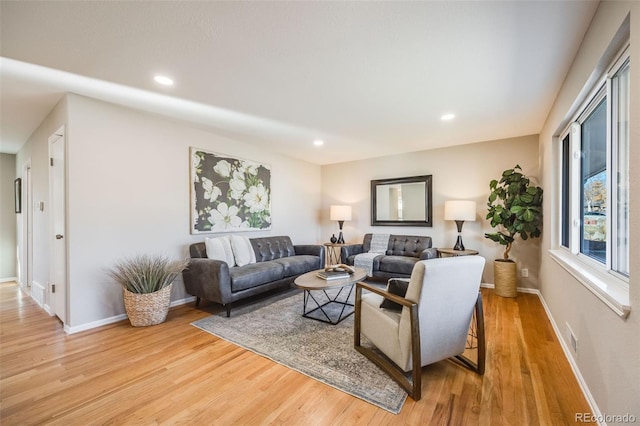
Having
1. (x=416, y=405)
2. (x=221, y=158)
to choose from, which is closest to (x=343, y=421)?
(x=416, y=405)

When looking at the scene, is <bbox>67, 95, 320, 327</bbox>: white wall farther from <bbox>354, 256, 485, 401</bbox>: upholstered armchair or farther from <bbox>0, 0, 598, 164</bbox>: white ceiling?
<bbox>354, 256, 485, 401</bbox>: upholstered armchair

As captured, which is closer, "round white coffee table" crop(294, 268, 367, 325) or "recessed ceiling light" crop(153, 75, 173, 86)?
"recessed ceiling light" crop(153, 75, 173, 86)

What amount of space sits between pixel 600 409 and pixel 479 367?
598 millimetres

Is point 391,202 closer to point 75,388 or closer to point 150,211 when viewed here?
point 150,211

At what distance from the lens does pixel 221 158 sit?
4109 mm

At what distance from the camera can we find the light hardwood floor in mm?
1561

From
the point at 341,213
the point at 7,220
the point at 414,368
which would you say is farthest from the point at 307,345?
the point at 7,220

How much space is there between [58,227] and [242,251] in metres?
1.99

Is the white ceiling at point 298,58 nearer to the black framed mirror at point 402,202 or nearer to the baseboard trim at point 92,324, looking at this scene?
the black framed mirror at point 402,202

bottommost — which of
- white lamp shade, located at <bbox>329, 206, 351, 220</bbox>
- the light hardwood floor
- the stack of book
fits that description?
the light hardwood floor

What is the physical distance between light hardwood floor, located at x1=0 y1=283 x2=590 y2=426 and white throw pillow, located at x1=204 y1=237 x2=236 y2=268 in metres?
1.04

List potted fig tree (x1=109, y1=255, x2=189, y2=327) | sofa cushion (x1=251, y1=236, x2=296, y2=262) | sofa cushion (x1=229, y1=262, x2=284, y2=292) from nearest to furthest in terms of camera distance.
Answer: potted fig tree (x1=109, y1=255, x2=189, y2=327) → sofa cushion (x1=229, y1=262, x2=284, y2=292) → sofa cushion (x1=251, y1=236, x2=296, y2=262)

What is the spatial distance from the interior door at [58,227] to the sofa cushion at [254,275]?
65.0 inches

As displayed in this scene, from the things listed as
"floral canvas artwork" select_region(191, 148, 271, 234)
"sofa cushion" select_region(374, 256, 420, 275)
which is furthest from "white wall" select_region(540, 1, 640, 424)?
"floral canvas artwork" select_region(191, 148, 271, 234)
